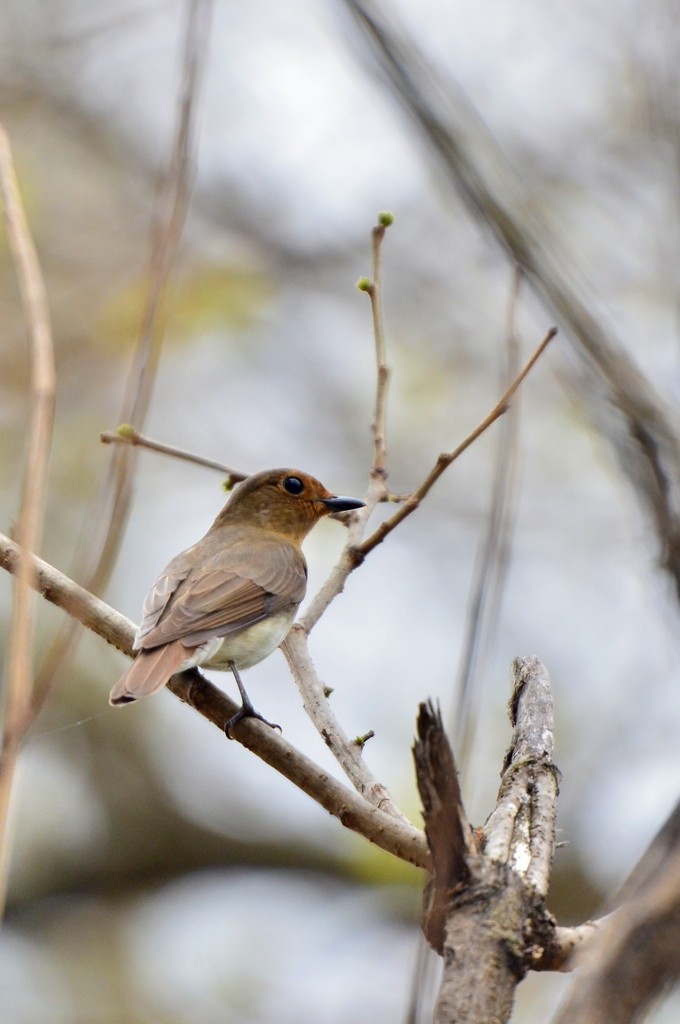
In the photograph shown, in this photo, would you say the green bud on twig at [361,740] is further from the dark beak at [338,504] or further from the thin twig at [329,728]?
the dark beak at [338,504]

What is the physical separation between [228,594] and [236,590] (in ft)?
0.20

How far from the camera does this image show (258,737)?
2.80 meters

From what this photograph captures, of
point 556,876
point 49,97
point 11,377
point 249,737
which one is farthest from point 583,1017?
point 49,97

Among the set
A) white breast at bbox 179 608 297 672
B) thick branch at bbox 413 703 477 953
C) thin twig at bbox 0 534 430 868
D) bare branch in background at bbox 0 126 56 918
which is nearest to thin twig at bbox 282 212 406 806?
thin twig at bbox 0 534 430 868

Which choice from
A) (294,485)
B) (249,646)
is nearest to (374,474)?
(249,646)

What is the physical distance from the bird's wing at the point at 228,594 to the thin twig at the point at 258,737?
0.49 feet

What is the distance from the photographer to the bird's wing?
3.54 meters

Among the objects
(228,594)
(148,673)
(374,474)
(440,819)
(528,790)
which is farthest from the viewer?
(228,594)

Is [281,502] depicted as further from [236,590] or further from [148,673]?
[148,673]

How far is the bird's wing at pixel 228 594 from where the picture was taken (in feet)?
11.6

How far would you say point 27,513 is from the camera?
4.00 feet

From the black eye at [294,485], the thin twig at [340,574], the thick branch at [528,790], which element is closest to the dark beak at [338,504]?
the black eye at [294,485]

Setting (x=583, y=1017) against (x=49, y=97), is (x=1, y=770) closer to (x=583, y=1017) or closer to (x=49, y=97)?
(x=583, y=1017)

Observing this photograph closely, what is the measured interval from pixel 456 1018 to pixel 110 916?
6219 mm
